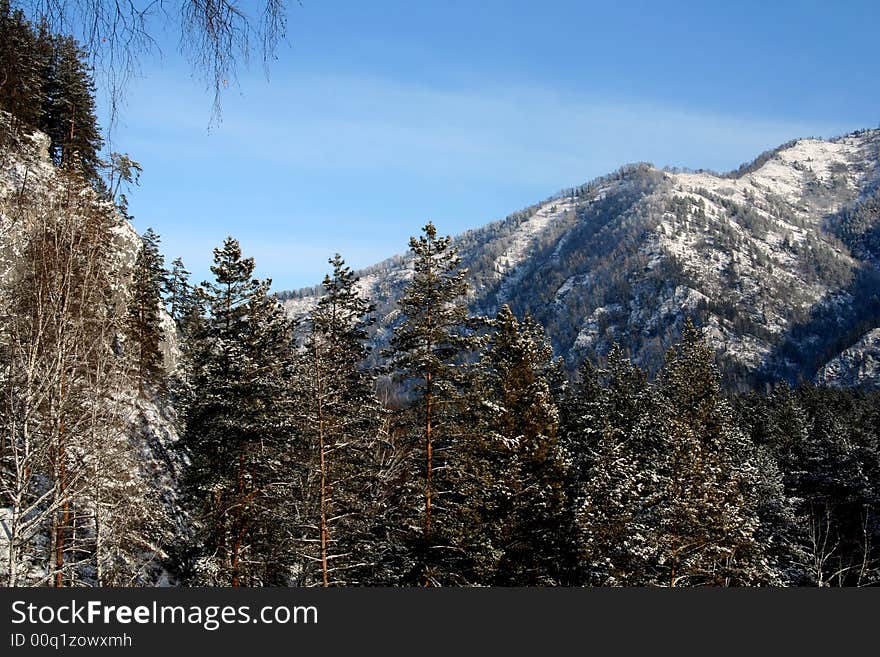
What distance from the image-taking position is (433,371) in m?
21.1

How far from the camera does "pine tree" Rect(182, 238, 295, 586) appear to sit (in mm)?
21484

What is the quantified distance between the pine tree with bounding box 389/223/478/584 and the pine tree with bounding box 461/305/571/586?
0.92m

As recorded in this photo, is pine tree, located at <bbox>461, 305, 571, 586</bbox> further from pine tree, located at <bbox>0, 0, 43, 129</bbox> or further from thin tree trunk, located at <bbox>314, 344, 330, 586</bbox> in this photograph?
pine tree, located at <bbox>0, 0, 43, 129</bbox>

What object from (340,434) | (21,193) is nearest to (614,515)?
(340,434)

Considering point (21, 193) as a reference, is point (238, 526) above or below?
below

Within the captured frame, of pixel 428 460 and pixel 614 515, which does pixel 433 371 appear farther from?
pixel 614 515

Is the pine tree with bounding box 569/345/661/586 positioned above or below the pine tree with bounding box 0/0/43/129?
below

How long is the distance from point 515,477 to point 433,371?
5966 millimetres

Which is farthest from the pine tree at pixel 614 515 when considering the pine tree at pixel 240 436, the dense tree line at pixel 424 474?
the pine tree at pixel 240 436

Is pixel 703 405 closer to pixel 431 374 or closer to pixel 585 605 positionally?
pixel 431 374

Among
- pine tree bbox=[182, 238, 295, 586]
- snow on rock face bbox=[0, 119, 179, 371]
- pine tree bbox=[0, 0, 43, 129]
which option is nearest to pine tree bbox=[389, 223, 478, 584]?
pine tree bbox=[182, 238, 295, 586]

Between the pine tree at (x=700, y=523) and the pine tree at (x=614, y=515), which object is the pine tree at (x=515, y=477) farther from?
the pine tree at (x=700, y=523)

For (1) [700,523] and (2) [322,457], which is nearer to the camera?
(2) [322,457]

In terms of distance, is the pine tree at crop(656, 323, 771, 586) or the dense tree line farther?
the pine tree at crop(656, 323, 771, 586)
